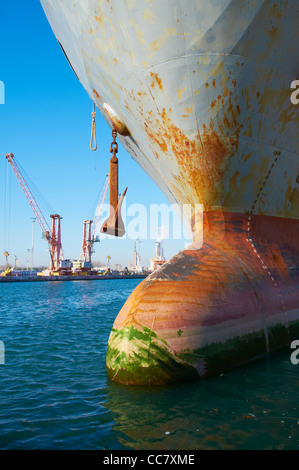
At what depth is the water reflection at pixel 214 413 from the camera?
370cm

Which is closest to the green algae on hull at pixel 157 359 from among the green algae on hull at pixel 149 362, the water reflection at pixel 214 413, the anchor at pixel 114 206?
the green algae on hull at pixel 149 362

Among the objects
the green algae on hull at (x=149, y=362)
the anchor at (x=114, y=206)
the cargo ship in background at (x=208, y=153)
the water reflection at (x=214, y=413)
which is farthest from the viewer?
the anchor at (x=114, y=206)

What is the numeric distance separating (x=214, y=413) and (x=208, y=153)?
429 centimetres

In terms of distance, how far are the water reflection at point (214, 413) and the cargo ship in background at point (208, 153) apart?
30 cm

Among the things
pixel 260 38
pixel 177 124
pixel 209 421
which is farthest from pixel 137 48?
pixel 209 421

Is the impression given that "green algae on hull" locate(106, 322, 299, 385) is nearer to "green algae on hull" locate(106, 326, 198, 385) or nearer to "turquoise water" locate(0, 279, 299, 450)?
"green algae on hull" locate(106, 326, 198, 385)

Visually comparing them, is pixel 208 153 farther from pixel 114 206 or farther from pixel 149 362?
pixel 149 362

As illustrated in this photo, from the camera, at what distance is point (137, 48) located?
588 cm

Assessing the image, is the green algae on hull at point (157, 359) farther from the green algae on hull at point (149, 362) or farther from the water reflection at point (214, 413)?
the water reflection at point (214, 413)

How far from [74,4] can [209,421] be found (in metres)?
6.90

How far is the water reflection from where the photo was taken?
3699 mm

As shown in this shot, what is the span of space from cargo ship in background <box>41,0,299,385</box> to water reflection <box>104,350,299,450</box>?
0.99ft

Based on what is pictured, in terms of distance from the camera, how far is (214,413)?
430 cm

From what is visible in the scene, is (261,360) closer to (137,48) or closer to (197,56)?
(197,56)
